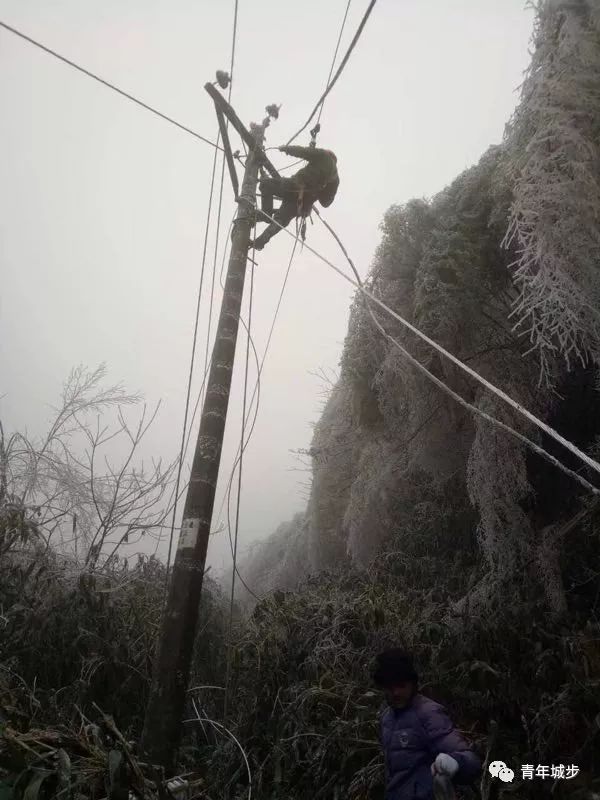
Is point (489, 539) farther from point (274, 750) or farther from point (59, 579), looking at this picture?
point (59, 579)

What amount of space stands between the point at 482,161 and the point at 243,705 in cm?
772

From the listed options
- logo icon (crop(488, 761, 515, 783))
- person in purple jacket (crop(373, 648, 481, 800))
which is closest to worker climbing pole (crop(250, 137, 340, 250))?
person in purple jacket (crop(373, 648, 481, 800))

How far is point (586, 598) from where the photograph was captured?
5.04 m

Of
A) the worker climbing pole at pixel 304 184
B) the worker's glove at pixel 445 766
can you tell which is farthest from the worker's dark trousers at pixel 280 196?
the worker's glove at pixel 445 766

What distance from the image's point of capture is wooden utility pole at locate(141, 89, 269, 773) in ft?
8.04

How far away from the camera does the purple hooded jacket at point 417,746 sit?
2457 mm

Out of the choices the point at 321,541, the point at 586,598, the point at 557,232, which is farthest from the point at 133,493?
the point at 557,232

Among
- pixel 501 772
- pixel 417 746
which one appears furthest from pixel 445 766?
pixel 501 772

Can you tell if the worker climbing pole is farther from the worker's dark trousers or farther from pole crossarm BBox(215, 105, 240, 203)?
pole crossarm BBox(215, 105, 240, 203)

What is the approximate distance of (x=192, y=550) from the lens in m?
2.83

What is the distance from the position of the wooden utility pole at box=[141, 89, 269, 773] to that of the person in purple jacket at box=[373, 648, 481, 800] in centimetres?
121

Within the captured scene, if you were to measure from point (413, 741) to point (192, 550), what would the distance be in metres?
1.70

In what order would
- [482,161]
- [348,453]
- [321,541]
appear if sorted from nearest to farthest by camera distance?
[482,161]
[348,453]
[321,541]

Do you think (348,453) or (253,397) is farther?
(348,453)
